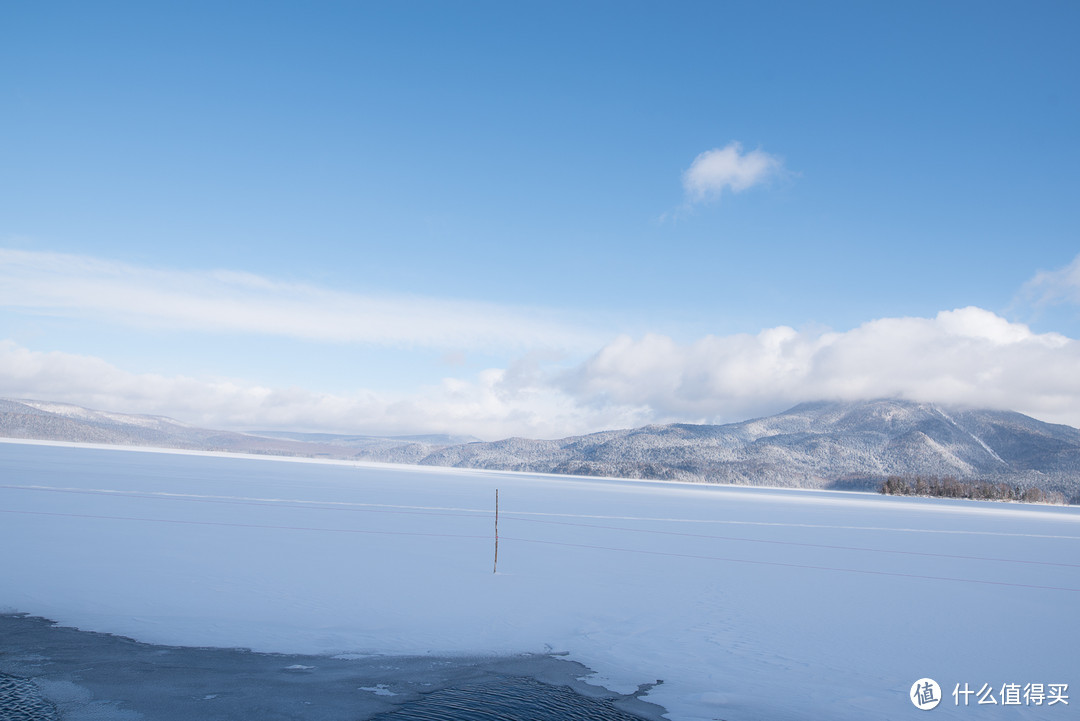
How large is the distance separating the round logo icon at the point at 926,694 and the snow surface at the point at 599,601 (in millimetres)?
111

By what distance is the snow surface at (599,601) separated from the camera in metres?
8.28

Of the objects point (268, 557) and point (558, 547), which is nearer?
point (268, 557)

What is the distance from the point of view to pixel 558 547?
18812 mm

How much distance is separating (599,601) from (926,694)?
546cm

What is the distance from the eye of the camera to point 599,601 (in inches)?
470

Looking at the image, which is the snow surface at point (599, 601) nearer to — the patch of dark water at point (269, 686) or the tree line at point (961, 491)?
the patch of dark water at point (269, 686)

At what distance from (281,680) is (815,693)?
5.98 meters

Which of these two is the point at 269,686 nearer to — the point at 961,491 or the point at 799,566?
the point at 799,566

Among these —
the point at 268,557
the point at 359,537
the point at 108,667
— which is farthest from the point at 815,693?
the point at 359,537

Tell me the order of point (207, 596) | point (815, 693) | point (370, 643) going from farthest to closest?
point (207, 596) → point (370, 643) → point (815, 693)

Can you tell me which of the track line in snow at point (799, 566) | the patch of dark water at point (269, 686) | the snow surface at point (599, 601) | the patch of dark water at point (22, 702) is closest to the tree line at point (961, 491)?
the snow surface at point (599, 601)

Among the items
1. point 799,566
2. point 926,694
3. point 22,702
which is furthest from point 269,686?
point 799,566

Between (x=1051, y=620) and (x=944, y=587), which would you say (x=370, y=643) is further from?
(x=944, y=587)

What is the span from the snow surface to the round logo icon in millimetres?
111
